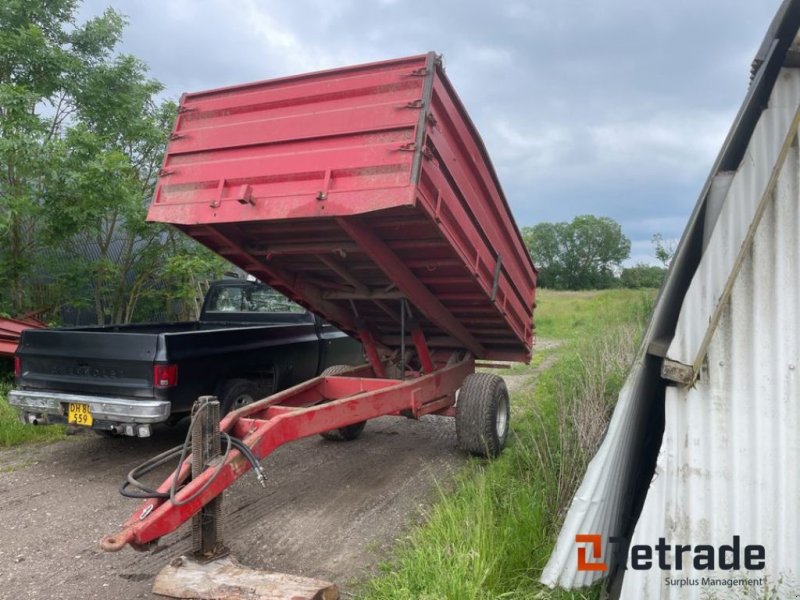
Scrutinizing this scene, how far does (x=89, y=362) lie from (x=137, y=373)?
1.89 ft

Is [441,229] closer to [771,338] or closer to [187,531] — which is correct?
[771,338]

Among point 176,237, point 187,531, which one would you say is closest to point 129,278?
point 176,237

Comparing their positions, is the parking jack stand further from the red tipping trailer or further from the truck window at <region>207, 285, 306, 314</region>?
the truck window at <region>207, 285, 306, 314</region>

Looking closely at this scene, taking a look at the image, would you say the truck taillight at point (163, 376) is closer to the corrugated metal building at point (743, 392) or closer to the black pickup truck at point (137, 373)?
the black pickup truck at point (137, 373)

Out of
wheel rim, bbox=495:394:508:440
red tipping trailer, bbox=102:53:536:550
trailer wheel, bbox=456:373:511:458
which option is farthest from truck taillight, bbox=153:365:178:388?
wheel rim, bbox=495:394:508:440

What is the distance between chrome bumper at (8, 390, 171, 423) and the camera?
5.32 m

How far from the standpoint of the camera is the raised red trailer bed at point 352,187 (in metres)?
4.16

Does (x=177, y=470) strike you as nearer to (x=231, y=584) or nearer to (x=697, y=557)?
(x=231, y=584)

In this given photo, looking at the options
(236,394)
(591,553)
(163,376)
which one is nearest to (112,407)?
(163,376)

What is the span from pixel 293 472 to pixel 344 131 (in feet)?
10.8

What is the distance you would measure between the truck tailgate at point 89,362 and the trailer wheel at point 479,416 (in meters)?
2.89

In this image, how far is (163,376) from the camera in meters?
5.43

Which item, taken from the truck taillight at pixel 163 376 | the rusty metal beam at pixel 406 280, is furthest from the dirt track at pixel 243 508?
the rusty metal beam at pixel 406 280

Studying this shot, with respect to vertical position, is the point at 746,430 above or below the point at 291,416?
above
